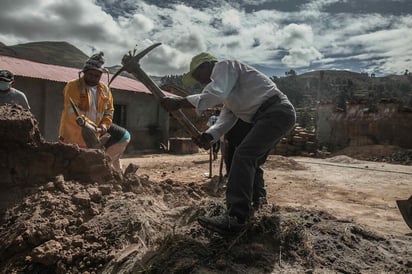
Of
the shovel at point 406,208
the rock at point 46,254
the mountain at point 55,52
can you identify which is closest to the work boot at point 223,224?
the rock at point 46,254

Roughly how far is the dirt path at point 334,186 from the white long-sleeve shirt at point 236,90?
6.66ft

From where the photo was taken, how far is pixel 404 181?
813 centimetres

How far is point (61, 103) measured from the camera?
10891 millimetres

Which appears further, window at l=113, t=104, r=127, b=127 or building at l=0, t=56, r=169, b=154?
window at l=113, t=104, r=127, b=127

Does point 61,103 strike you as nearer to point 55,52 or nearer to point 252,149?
point 252,149

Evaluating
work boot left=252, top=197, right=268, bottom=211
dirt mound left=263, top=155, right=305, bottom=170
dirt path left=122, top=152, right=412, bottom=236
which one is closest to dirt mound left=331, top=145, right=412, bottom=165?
dirt path left=122, top=152, right=412, bottom=236

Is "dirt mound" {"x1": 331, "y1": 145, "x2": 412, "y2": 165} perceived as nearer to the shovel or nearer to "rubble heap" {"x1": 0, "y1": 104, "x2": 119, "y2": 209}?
the shovel

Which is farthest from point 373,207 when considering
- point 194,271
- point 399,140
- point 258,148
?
point 399,140

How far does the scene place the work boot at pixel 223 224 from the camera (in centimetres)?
220

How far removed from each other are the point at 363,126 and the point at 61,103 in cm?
1299

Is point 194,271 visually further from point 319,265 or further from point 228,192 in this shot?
point 319,265

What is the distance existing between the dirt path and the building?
3.66 m

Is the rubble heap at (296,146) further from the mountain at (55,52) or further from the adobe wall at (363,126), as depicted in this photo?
the mountain at (55,52)

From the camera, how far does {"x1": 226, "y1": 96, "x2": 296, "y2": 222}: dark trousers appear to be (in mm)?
2271
